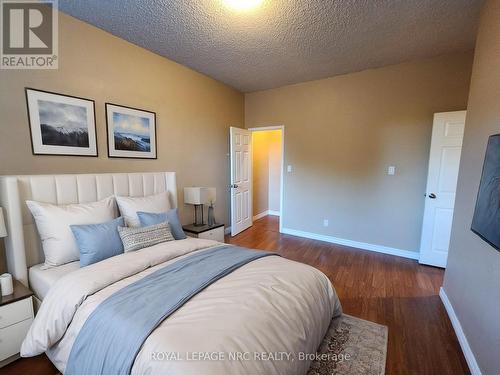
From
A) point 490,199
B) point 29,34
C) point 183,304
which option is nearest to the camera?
point 183,304

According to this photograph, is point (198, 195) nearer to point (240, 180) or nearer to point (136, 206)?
point (136, 206)

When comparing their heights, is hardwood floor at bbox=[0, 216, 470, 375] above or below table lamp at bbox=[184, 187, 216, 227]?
below

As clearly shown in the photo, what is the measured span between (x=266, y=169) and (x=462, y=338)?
469 centimetres

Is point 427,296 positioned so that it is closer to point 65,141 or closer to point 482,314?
point 482,314

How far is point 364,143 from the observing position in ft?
11.3

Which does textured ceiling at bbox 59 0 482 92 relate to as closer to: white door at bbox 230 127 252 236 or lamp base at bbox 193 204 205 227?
white door at bbox 230 127 252 236

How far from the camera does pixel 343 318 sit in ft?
6.41

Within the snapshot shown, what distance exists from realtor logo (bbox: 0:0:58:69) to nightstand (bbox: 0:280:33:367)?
1.75 metres

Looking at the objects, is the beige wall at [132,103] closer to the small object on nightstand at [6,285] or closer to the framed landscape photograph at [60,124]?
the framed landscape photograph at [60,124]

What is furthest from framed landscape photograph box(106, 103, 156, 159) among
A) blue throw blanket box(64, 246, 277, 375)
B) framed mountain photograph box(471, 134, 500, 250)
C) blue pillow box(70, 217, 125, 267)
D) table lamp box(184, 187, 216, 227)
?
framed mountain photograph box(471, 134, 500, 250)

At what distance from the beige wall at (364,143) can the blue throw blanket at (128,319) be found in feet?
9.29

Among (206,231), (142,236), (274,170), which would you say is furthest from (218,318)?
(274,170)

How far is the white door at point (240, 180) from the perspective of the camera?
4082mm

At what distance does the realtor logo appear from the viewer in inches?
69.7
